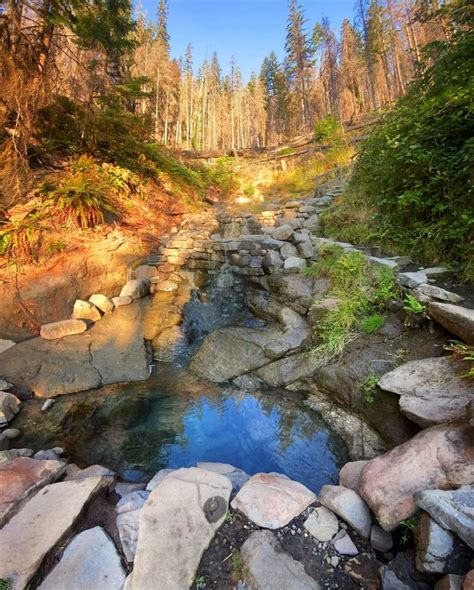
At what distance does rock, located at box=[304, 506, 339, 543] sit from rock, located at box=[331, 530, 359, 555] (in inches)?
1.1

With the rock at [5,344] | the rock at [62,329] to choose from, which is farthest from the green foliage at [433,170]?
the rock at [5,344]

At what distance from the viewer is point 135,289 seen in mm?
5156

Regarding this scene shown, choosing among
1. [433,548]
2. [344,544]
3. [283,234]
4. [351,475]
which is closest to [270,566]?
[344,544]

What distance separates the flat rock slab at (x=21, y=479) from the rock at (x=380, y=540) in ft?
7.15

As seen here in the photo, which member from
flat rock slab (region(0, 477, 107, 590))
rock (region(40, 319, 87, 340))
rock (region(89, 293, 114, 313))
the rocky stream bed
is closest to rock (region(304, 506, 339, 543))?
the rocky stream bed

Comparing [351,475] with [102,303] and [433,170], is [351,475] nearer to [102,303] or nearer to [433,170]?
[433,170]

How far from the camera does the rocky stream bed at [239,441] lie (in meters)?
1.45

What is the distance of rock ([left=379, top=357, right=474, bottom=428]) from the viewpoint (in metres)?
2.09

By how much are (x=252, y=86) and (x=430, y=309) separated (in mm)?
47027

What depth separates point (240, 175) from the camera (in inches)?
453

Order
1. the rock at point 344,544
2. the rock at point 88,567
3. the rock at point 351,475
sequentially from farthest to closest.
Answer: the rock at point 351,475, the rock at point 344,544, the rock at point 88,567

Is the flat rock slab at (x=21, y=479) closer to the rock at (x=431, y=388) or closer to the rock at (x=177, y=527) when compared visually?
the rock at (x=177, y=527)

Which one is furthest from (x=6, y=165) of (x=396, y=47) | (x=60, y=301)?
(x=396, y=47)

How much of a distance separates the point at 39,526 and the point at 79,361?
2410 millimetres
